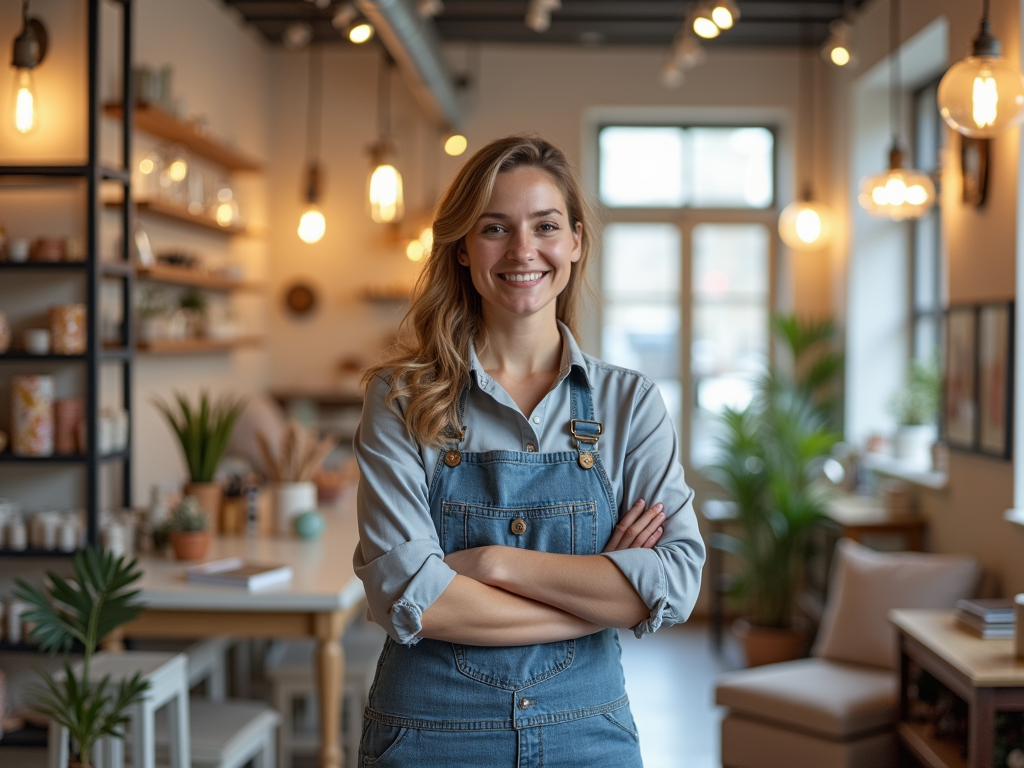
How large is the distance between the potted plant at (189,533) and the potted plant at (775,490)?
316 centimetres

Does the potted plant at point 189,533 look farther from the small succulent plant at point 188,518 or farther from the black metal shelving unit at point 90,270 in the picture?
the black metal shelving unit at point 90,270

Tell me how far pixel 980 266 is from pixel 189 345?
3.54m

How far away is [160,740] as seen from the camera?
3420 millimetres

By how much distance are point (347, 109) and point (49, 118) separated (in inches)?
148

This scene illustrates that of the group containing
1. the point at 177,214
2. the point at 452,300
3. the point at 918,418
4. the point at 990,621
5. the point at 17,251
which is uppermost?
the point at 177,214

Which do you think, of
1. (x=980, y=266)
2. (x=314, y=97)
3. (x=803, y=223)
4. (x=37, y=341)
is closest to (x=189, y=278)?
(x=37, y=341)

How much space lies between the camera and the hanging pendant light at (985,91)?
118 inches

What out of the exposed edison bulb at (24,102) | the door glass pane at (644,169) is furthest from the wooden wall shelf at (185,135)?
the door glass pane at (644,169)

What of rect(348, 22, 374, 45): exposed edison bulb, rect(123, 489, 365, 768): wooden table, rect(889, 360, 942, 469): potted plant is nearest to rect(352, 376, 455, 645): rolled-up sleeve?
rect(123, 489, 365, 768): wooden table

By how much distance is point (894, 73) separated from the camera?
226 inches

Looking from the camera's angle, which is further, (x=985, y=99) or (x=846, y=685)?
(x=846, y=685)

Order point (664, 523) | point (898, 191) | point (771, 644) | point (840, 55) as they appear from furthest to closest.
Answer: point (771, 644)
point (840, 55)
point (898, 191)
point (664, 523)

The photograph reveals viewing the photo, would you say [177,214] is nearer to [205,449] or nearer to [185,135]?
[185,135]

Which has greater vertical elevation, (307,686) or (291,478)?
(291,478)
